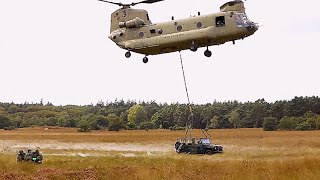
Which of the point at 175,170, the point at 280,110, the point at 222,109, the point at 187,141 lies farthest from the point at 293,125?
the point at 175,170

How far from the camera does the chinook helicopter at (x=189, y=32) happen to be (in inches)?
768

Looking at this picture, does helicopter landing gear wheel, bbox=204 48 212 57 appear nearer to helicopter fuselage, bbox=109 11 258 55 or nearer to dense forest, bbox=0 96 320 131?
helicopter fuselage, bbox=109 11 258 55

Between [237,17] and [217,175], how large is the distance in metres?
6.87

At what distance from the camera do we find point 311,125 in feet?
322

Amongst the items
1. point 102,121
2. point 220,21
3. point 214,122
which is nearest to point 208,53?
point 220,21

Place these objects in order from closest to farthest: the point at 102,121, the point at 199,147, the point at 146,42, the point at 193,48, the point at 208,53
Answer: the point at 208,53 < the point at 193,48 < the point at 146,42 < the point at 199,147 < the point at 102,121

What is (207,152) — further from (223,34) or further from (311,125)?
(311,125)

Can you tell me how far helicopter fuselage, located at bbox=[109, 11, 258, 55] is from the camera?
1950 centimetres

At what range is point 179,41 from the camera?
19562 mm

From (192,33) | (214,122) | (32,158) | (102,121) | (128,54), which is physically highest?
(192,33)

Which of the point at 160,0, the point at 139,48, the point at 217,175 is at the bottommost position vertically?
the point at 217,175

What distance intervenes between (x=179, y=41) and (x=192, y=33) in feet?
1.91

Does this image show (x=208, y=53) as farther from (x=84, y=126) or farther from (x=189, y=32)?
(x=84, y=126)

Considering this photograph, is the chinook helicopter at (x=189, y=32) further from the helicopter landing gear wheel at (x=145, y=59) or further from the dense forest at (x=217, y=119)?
the dense forest at (x=217, y=119)
